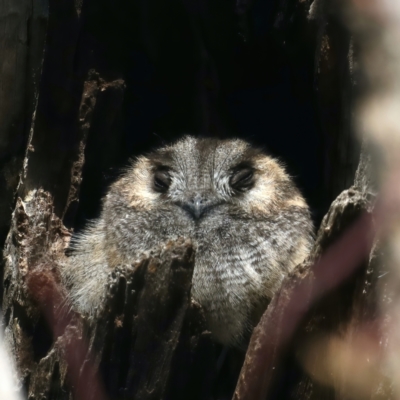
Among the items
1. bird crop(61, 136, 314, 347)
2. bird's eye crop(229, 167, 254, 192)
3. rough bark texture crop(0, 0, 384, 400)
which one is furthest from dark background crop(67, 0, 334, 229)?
bird's eye crop(229, 167, 254, 192)

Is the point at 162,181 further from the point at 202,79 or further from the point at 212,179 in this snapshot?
the point at 202,79

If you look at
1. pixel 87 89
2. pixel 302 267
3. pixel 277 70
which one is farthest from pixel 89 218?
pixel 302 267

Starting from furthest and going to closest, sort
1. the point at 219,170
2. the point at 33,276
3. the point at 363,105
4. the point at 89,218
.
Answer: the point at 89,218, the point at 219,170, the point at 33,276, the point at 363,105

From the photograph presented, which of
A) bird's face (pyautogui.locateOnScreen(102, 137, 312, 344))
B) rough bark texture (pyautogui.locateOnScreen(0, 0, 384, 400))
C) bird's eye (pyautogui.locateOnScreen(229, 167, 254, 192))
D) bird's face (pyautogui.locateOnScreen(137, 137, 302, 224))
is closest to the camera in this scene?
rough bark texture (pyautogui.locateOnScreen(0, 0, 384, 400))

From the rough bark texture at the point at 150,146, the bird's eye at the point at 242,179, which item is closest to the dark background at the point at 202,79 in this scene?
the rough bark texture at the point at 150,146

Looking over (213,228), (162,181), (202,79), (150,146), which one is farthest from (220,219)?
(202,79)

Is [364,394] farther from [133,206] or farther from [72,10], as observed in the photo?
[72,10]

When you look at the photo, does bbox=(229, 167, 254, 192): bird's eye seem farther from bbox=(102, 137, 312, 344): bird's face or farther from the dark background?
the dark background
